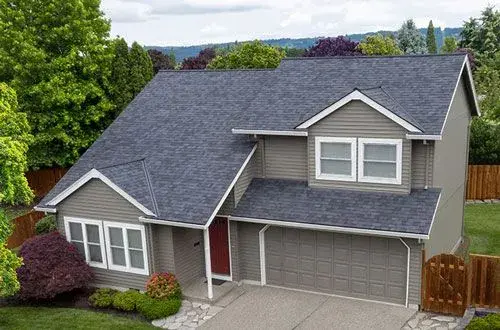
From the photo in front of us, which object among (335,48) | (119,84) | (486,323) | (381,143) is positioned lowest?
(486,323)

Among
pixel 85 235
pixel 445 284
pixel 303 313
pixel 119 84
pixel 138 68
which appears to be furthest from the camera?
pixel 138 68

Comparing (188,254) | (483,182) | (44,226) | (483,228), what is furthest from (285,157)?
(483,182)

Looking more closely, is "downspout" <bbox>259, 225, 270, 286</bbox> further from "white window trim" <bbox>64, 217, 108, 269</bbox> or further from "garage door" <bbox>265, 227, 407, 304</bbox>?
"white window trim" <bbox>64, 217, 108, 269</bbox>

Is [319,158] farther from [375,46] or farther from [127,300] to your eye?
[375,46]

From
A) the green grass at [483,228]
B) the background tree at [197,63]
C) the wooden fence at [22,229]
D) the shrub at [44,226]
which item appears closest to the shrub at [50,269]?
the shrub at [44,226]

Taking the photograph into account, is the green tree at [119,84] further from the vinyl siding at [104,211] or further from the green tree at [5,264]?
the green tree at [5,264]
